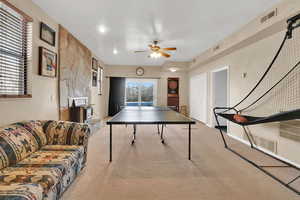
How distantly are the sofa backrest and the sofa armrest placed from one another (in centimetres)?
8

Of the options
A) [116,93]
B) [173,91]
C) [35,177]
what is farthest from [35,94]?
[173,91]

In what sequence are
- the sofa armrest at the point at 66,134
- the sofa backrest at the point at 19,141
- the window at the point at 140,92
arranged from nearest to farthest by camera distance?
the sofa backrest at the point at 19,141, the sofa armrest at the point at 66,134, the window at the point at 140,92

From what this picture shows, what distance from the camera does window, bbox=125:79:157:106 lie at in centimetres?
845

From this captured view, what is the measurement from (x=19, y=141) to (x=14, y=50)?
1.37 m

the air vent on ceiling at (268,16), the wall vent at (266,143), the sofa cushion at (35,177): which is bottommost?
the wall vent at (266,143)

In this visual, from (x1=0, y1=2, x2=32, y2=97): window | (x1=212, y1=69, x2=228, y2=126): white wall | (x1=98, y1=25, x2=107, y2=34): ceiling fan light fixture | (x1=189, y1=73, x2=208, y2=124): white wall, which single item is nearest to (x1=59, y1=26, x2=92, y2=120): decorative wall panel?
(x1=98, y1=25, x2=107, y2=34): ceiling fan light fixture

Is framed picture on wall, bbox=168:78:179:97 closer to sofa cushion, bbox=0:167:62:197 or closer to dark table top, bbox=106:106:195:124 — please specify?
dark table top, bbox=106:106:195:124

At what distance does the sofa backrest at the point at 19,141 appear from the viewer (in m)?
1.64

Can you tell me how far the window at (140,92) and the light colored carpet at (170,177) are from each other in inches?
202

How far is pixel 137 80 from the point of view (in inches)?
331

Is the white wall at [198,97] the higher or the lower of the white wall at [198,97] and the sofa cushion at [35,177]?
the higher

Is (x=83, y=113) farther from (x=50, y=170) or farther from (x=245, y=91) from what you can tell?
(x=245, y=91)

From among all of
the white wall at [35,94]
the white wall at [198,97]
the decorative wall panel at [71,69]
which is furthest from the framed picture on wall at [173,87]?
the white wall at [35,94]

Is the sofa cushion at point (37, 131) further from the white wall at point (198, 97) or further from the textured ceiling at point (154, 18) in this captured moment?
the white wall at point (198, 97)
